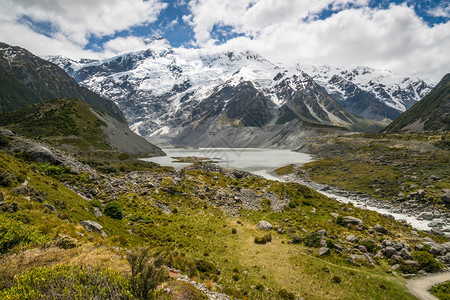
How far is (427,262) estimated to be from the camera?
869 inches

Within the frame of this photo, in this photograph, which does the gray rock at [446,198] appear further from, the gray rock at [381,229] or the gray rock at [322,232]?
the gray rock at [322,232]

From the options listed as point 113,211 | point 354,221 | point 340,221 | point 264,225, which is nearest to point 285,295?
point 264,225

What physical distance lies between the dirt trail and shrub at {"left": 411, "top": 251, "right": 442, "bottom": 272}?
69 cm

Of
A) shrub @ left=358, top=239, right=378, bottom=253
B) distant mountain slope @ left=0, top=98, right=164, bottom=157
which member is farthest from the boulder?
distant mountain slope @ left=0, top=98, right=164, bottom=157

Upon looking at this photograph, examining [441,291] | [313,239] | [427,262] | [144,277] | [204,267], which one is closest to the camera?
[144,277]

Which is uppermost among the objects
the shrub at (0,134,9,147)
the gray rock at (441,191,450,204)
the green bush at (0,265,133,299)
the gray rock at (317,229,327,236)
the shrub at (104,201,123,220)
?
the shrub at (0,134,9,147)

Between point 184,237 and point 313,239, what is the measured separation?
611 inches

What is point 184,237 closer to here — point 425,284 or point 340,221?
point 340,221

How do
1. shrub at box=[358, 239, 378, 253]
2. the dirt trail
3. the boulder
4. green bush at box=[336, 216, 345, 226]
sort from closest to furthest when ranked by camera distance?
the dirt trail, shrub at box=[358, 239, 378, 253], the boulder, green bush at box=[336, 216, 345, 226]

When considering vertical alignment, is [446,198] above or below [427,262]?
below

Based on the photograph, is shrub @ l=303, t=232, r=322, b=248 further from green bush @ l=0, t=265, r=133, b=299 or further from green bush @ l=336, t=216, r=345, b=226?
green bush @ l=0, t=265, r=133, b=299

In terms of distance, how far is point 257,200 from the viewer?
4166cm

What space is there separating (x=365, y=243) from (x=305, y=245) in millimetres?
6852

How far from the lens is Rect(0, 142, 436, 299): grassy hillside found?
12492mm
